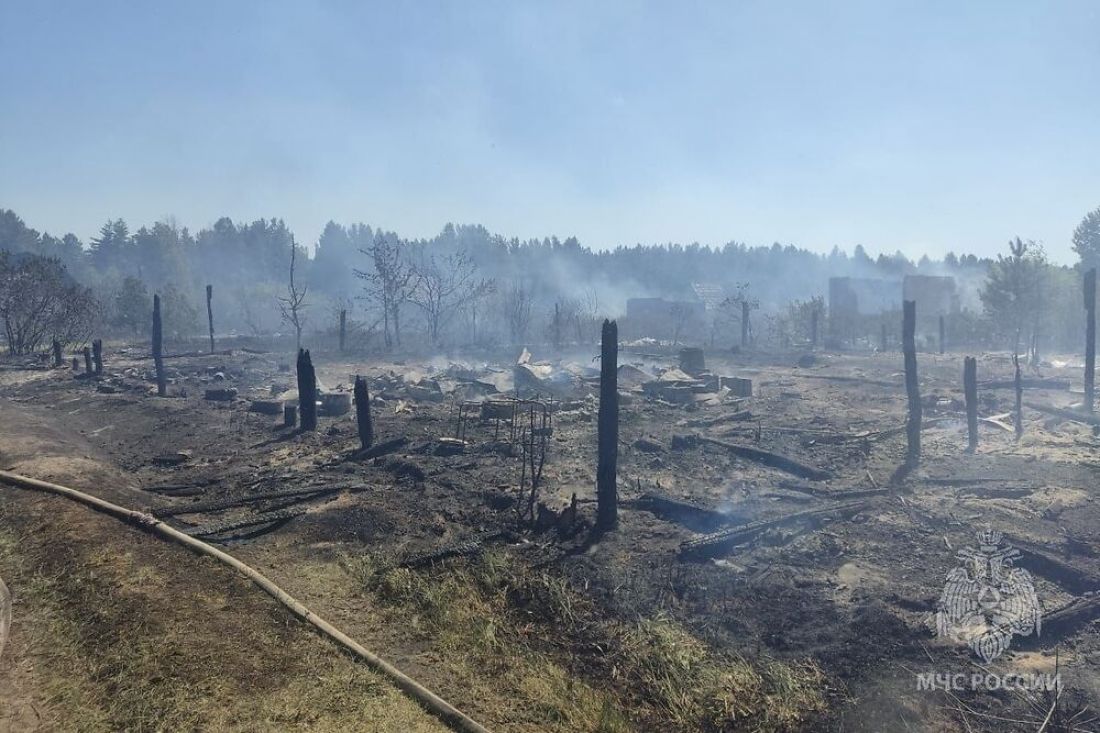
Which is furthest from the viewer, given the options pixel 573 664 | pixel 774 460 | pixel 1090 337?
pixel 1090 337

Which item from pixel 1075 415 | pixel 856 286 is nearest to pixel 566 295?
pixel 856 286

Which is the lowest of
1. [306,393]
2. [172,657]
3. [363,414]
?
[172,657]

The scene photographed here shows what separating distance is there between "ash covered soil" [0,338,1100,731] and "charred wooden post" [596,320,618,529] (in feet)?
0.94

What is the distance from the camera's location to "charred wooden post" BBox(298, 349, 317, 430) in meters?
16.5

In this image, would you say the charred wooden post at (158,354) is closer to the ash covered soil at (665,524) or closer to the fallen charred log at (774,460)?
the ash covered soil at (665,524)

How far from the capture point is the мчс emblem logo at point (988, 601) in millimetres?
6449

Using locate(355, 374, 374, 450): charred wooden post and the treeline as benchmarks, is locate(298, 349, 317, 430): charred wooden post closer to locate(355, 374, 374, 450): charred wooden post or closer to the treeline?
locate(355, 374, 374, 450): charred wooden post

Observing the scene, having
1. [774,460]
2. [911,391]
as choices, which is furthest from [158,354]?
[911,391]

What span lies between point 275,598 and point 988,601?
871 cm

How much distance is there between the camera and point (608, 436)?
31.8 ft

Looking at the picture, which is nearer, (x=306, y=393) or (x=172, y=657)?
(x=172, y=657)

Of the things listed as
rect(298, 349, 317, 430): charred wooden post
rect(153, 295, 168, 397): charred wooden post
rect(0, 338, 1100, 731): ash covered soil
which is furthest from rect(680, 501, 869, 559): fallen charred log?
rect(153, 295, 168, 397): charred wooden post

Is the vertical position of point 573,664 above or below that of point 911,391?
below

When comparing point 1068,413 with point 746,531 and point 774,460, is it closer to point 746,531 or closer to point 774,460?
point 774,460
